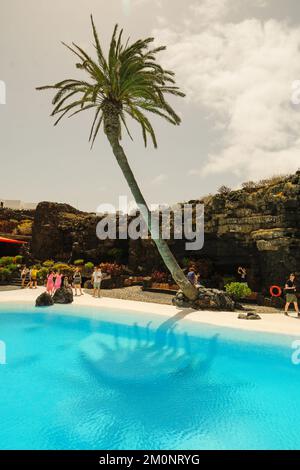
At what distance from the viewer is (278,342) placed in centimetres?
1018

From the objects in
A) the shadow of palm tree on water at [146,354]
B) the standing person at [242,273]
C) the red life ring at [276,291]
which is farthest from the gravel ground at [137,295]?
the shadow of palm tree on water at [146,354]

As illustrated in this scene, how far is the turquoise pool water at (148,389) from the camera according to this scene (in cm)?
515

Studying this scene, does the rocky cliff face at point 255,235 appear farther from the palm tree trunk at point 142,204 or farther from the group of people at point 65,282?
the group of people at point 65,282

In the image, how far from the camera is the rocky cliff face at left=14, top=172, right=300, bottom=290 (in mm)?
16453

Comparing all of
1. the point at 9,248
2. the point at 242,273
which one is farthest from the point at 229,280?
the point at 9,248

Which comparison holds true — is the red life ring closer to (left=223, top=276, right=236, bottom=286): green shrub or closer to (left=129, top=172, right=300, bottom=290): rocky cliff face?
(left=129, top=172, right=300, bottom=290): rocky cliff face

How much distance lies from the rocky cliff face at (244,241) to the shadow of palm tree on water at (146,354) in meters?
7.48

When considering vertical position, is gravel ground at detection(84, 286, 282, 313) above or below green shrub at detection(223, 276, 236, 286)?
below

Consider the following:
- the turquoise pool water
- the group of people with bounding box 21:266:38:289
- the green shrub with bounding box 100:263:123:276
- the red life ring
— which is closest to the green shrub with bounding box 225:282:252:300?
the red life ring

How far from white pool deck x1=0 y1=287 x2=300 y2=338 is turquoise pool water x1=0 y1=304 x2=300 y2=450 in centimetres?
88

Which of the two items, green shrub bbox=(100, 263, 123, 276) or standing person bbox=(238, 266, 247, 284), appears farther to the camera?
green shrub bbox=(100, 263, 123, 276)

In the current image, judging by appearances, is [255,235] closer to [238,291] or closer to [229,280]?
[238,291]

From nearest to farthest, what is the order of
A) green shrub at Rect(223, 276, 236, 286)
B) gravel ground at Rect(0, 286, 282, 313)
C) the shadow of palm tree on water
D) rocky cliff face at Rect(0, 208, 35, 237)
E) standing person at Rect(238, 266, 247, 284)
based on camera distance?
the shadow of palm tree on water, gravel ground at Rect(0, 286, 282, 313), green shrub at Rect(223, 276, 236, 286), standing person at Rect(238, 266, 247, 284), rocky cliff face at Rect(0, 208, 35, 237)

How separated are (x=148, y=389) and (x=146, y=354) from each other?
2491 mm
